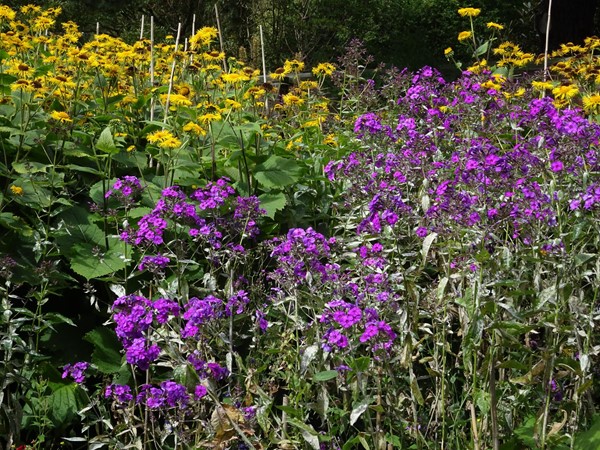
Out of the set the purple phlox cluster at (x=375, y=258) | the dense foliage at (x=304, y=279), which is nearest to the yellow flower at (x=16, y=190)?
the dense foliage at (x=304, y=279)

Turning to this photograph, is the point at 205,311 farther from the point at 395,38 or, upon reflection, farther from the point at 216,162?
the point at 395,38

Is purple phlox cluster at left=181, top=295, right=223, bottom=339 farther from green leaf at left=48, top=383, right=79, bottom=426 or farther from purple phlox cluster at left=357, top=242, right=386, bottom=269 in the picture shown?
green leaf at left=48, top=383, right=79, bottom=426

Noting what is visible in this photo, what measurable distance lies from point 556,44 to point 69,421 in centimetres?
1007

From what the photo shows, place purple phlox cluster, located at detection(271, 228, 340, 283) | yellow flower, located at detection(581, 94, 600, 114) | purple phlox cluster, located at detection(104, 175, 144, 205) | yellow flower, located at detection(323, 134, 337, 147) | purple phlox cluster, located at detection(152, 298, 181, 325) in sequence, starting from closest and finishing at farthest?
purple phlox cluster, located at detection(152, 298, 181, 325)
purple phlox cluster, located at detection(271, 228, 340, 283)
purple phlox cluster, located at detection(104, 175, 144, 205)
yellow flower, located at detection(581, 94, 600, 114)
yellow flower, located at detection(323, 134, 337, 147)

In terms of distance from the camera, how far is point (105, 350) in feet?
10.2

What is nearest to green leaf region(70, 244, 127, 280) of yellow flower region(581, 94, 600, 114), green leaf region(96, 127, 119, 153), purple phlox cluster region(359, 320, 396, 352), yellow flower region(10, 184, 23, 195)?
yellow flower region(10, 184, 23, 195)

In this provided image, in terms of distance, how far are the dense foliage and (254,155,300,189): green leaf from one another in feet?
0.04

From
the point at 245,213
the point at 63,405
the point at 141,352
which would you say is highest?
the point at 245,213

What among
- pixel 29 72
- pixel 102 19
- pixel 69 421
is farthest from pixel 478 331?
pixel 102 19

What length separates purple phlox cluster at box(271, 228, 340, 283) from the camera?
97.0 inches

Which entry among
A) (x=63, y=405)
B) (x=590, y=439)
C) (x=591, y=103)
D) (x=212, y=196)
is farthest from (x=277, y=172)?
(x=590, y=439)

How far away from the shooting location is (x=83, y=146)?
386cm

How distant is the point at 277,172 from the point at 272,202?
0.63 feet

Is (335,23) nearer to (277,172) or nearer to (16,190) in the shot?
(277,172)
